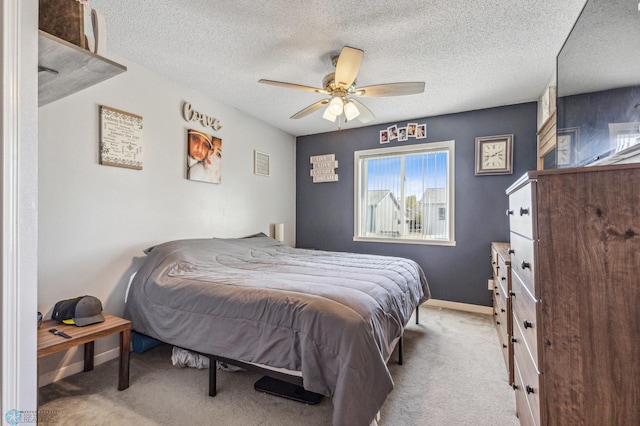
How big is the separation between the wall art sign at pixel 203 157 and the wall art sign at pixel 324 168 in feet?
5.63

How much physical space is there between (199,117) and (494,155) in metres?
3.50

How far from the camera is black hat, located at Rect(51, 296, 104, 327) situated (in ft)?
6.31

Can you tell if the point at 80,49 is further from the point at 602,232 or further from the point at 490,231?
the point at 490,231

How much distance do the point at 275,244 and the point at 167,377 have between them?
6.11 ft

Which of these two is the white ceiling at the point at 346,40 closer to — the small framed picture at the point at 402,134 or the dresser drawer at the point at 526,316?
the small framed picture at the point at 402,134

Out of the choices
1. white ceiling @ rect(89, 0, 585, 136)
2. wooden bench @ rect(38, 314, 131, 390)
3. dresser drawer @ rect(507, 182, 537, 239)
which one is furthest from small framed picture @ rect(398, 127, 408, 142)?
wooden bench @ rect(38, 314, 131, 390)

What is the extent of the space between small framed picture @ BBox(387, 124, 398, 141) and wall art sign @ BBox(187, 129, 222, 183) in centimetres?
233

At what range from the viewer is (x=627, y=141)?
3.73ft

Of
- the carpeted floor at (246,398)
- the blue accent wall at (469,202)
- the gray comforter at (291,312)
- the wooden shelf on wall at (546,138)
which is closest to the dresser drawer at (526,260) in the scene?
the gray comforter at (291,312)

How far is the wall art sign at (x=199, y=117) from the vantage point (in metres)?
3.01

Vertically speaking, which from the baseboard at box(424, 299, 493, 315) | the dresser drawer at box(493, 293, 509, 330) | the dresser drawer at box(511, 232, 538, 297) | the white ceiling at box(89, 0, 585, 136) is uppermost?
the white ceiling at box(89, 0, 585, 136)

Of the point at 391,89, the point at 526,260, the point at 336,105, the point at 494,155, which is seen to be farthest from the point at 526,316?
the point at 494,155

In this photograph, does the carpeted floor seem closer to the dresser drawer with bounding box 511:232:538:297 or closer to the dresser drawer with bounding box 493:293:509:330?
the dresser drawer with bounding box 493:293:509:330

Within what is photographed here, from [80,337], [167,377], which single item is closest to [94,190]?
[80,337]
